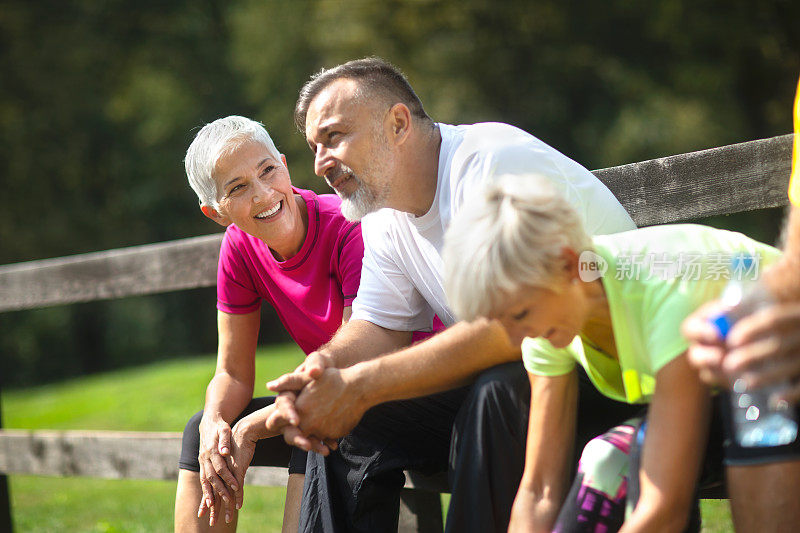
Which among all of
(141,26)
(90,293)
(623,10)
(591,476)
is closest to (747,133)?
(623,10)

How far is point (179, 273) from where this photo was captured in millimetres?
3537

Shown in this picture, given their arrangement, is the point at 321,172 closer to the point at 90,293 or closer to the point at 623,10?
the point at 90,293

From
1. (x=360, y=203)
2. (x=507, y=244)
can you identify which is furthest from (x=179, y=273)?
(x=507, y=244)

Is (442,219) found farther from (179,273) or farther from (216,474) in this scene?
(179,273)

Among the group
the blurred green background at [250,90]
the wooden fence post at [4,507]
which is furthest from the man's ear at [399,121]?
the blurred green background at [250,90]

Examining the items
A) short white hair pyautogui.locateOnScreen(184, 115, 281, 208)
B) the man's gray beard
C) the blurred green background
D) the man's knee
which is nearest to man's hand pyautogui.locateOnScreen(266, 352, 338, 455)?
the man's knee

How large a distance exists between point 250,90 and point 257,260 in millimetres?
17385

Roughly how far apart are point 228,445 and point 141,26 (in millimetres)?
20470

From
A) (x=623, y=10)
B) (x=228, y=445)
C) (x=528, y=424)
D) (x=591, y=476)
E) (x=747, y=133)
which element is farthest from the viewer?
(x=623, y=10)

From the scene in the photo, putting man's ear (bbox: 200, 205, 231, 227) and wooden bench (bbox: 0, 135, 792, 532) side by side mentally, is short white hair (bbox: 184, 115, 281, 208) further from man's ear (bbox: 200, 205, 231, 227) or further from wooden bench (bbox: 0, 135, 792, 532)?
wooden bench (bbox: 0, 135, 792, 532)

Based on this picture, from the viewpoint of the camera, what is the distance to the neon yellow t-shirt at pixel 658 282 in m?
1.64

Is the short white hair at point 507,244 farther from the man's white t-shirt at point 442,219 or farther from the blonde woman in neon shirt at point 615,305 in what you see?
the man's white t-shirt at point 442,219

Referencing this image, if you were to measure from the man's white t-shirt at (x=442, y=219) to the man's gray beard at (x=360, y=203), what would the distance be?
0.09m

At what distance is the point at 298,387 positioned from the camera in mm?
2322
